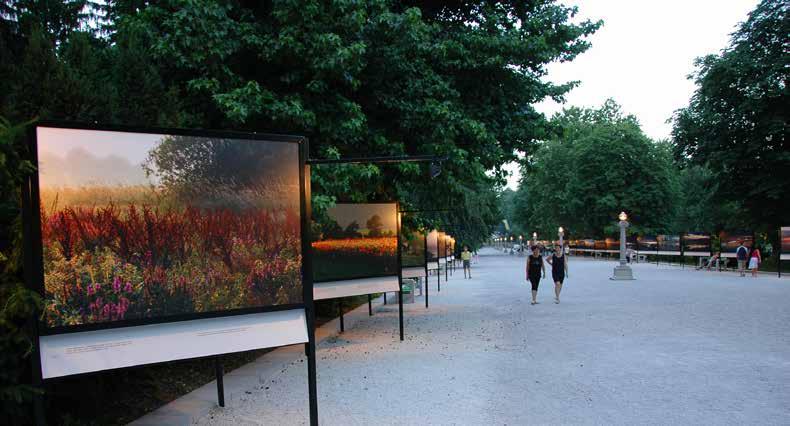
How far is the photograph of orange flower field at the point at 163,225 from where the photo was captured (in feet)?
14.4

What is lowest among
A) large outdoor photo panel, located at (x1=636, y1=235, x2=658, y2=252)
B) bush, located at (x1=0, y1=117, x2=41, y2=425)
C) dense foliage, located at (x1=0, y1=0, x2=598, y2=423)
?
large outdoor photo panel, located at (x1=636, y1=235, x2=658, y2=252)

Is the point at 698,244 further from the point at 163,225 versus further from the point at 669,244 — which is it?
the point at 163,225

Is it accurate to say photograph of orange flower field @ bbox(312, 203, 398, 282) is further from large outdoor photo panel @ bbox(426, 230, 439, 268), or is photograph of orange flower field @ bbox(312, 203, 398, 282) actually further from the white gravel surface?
large outdoor photo panel @ bbox(426, 230, 439, 268)

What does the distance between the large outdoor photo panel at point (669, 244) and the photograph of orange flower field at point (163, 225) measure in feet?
145

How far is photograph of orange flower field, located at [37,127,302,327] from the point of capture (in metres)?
4.39

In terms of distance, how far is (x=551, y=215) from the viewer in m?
82.5

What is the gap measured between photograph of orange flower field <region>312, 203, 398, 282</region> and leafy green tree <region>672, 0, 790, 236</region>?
32.3 meters

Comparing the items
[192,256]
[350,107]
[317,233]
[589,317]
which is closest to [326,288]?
[317,233]

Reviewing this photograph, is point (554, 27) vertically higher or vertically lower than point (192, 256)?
higher

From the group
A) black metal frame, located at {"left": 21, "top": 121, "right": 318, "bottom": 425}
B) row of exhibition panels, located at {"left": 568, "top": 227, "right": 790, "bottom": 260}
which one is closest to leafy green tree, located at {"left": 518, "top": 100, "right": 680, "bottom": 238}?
row of exhibition panels, located at {"left": 568, "top": 227, "right": 790, "bottom": 260}

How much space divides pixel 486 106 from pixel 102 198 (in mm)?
10471

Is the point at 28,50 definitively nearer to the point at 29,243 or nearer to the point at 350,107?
the point at 29,243

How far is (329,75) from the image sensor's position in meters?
10.2

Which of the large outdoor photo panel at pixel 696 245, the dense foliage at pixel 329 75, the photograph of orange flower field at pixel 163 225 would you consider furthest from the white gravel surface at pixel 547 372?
the large outdoor photo panel at pixel 696 245
